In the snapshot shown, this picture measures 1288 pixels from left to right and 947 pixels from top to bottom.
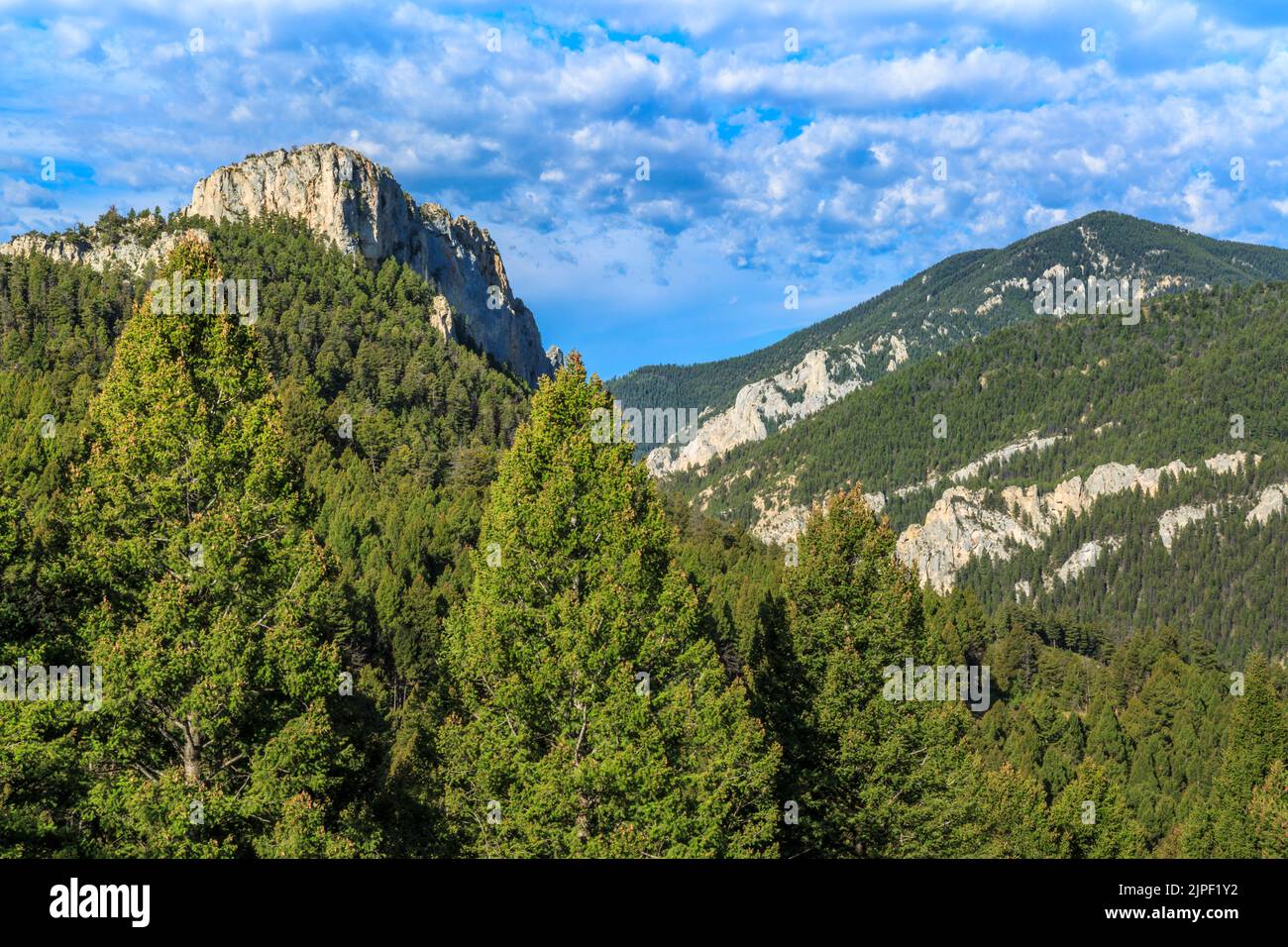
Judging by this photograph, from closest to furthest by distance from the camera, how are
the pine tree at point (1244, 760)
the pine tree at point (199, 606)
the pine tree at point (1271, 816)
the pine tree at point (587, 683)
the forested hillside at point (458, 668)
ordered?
the pine tree at point (199, 606) < the forested hillside at point (458, 668) < the pine tree at point (587, 683) < the pine tree at point (1271, 816) < the pine tree at point (1244, 760)

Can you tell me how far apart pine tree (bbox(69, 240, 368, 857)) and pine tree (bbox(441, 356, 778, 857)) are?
2.81m

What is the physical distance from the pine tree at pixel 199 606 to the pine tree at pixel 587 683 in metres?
2.81

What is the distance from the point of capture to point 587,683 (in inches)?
689

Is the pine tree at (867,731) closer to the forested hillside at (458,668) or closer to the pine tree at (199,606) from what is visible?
the forested hillside at (458,668)

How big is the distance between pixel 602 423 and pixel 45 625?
10.7 m

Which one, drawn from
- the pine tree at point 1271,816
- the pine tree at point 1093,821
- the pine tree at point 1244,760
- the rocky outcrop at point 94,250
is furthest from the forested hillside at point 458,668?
the rocky outcrop at point 94,250

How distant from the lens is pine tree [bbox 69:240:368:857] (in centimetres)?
1508

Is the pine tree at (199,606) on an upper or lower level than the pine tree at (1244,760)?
upper

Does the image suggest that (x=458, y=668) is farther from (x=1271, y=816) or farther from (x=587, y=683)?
(x=1271, y=816)

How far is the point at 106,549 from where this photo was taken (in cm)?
1591

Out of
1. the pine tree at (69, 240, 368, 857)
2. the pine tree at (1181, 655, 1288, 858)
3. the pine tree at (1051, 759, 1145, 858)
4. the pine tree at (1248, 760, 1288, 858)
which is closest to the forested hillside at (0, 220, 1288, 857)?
the pine tree at (69, 240, 368, 857)

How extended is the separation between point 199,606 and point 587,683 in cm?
684

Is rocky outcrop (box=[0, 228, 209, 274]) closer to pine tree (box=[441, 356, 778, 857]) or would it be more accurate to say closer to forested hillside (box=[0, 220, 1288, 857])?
forested hillside (box=[0, 220, 1288, 857])

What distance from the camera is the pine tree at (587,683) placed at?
16.6 m
